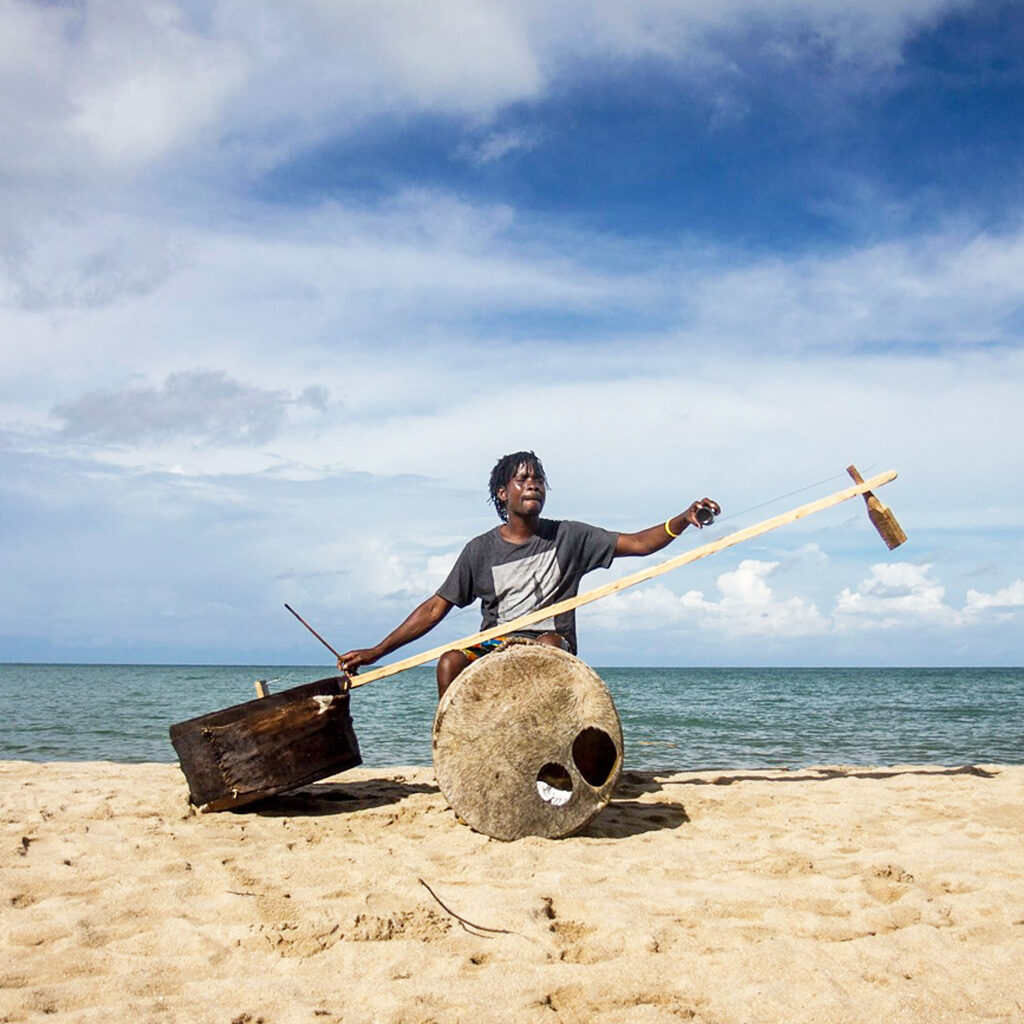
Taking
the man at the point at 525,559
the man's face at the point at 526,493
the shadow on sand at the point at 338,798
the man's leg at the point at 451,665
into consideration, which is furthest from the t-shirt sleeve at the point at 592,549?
the shadow on sand at the point at 338,798

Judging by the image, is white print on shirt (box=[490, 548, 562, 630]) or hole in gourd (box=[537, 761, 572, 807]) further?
white print on shirt (box=[490, 548, 562, 630])

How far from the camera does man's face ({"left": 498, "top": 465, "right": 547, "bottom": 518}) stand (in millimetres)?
5707

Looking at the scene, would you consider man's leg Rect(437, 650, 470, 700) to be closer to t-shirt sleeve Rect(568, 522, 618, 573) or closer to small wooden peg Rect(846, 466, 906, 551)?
t-shirt sleeve Rect(568, 522, 618, 573)

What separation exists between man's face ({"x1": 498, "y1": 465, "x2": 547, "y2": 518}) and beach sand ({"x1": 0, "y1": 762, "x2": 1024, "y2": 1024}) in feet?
6.51

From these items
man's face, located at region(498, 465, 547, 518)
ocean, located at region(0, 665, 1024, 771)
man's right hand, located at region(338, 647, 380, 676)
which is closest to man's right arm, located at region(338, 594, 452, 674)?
man's right hand, located at region(338, 647, 380, 676)

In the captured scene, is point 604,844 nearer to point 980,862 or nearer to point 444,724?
point 444,724

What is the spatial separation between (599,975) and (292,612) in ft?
11.6

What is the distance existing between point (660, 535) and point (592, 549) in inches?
18.5

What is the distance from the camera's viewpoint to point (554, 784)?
4.72 meters

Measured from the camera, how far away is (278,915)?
3.31 metres

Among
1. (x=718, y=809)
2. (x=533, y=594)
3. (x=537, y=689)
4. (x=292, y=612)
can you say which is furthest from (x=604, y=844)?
(x=292, y=612)

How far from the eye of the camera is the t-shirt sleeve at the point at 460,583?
231 inches

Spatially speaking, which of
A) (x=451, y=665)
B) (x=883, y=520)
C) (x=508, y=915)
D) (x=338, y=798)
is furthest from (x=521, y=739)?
(x=883, y=520)

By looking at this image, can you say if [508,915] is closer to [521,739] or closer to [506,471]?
[521,739]
